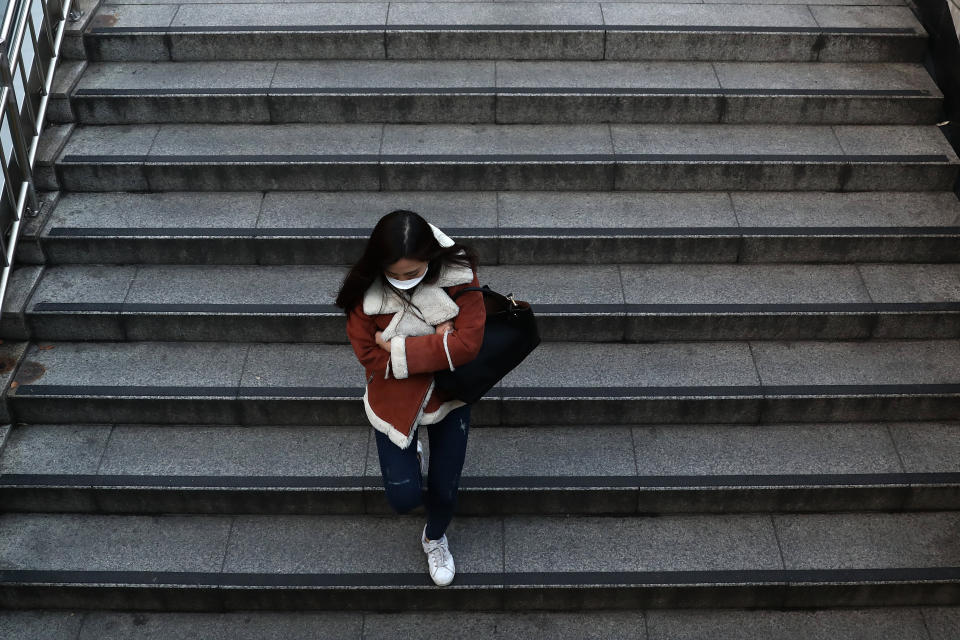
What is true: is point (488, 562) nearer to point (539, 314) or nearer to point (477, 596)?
point (477, 596)

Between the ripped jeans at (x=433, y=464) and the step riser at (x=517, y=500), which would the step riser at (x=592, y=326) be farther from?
the ripped jeans at (x=433, y=464)

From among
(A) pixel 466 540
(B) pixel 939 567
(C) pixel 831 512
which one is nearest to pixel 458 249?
(A) pixel 466 540

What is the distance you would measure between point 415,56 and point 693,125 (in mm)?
2162

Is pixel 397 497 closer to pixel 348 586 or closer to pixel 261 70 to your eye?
pixel 348 586

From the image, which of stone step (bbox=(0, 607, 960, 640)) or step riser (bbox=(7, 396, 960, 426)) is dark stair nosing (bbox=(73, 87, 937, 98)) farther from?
stone step (bbox=(0, 607, 960, 640))

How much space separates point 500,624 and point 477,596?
216 millimetres

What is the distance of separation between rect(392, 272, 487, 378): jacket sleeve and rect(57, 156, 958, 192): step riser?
233cm

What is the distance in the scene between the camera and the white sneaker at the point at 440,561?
5.05 metres

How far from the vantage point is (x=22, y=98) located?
19.7 ft

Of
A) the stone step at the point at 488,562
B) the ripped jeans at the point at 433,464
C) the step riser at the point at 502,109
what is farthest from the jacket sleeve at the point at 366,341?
the step riser at the point at 502,109

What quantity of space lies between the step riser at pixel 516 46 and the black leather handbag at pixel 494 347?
10.6 feet

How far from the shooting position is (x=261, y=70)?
682 centimetres

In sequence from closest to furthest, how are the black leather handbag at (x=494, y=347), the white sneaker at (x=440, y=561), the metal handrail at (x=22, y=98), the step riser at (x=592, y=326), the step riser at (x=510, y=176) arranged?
1. the black leather handbag at (x=494, y=347)
2. the white sneaker at (x=440, y=561)
3. the metal handrail at (x=22, y=98)
4. the step riser at (x=592, y=326)
5. the step riser at (x=510, y=176)

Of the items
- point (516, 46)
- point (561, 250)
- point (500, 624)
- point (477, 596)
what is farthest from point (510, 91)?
point (500, 624)
